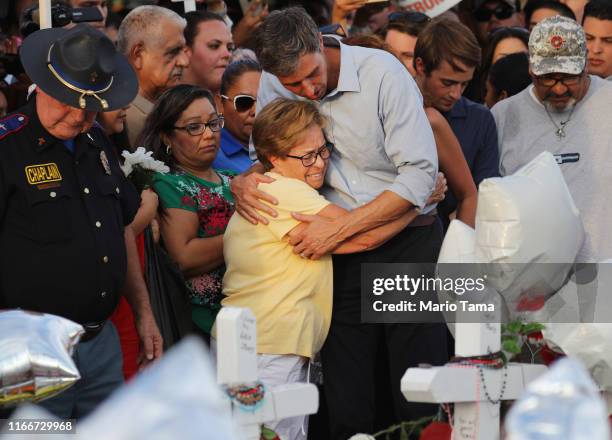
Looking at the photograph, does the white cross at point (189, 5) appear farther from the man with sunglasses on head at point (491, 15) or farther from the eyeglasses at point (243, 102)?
the man with sunglasses on head at point (491, 15)

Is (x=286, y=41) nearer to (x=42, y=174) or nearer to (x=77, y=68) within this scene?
(x=77, y=68)

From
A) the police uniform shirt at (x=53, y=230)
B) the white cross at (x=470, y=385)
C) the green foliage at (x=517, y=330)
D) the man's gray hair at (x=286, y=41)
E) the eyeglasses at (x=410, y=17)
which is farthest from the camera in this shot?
the eyeglasses at (x=410, y=17)

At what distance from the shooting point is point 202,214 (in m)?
4.78

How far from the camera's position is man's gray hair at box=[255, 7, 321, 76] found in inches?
165

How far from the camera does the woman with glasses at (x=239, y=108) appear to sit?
5.50 meters

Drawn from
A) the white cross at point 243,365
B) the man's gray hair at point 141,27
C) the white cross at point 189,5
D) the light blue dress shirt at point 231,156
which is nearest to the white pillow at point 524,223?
the white cross at point 243,365

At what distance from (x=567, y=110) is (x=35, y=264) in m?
2.57

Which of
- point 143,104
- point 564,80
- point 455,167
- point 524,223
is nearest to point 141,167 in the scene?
point 143,104

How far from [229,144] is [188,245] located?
959mm

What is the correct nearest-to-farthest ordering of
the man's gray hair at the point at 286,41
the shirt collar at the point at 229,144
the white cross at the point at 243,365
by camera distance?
the white cross at the point at 243,365 → the man's gray hair at the point at 286,41 → the shirt collar at the point at 229,144

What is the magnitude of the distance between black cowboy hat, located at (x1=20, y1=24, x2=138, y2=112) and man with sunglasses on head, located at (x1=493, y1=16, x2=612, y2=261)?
196 cm

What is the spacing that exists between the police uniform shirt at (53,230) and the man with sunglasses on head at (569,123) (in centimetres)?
205

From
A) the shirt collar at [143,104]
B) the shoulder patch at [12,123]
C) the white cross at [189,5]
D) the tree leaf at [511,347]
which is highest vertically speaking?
the shoulder patch at [12,123]
